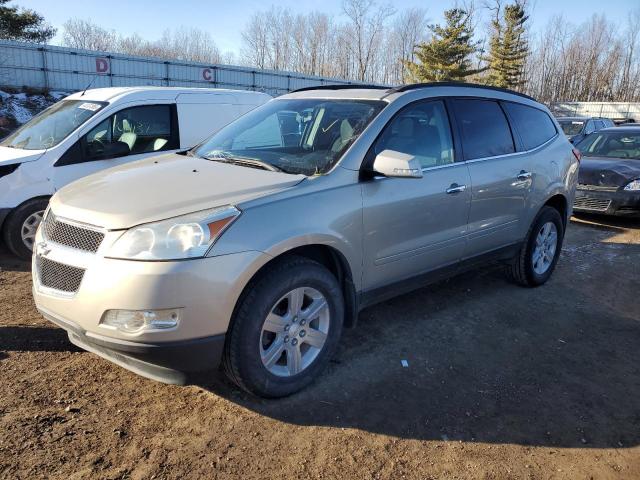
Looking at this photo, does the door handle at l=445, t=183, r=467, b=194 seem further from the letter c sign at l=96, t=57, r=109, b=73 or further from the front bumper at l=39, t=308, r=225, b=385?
the letter c sign at l=96, t=57, r=109, b=73

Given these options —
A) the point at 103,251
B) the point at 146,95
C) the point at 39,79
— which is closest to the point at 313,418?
the point at 103,251

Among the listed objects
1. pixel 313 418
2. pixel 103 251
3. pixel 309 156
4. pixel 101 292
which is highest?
pixel 309 156

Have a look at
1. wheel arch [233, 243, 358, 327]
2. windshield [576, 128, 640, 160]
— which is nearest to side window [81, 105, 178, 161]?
wheel arch [233, 243, 358, 327]

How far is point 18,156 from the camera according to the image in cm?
554

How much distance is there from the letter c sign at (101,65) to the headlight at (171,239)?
27.4 meters

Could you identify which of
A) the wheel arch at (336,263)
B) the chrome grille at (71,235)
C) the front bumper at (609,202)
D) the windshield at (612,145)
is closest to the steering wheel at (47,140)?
the chrome grille at (71,235)

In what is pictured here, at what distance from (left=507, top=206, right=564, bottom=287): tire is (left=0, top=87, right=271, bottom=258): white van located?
437 cm

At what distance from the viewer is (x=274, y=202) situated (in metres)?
2.86

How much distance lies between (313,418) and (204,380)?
67cm

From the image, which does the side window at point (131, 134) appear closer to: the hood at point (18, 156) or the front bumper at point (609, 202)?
the hood at point (18, 156)

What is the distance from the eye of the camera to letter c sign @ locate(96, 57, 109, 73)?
2623 centimetres

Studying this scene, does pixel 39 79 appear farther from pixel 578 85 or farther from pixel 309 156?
pixel 578 85

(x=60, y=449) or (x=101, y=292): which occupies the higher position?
(x=101, y=292)

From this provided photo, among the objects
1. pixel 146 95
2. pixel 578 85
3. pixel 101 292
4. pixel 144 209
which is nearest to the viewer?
pixel 101 292
